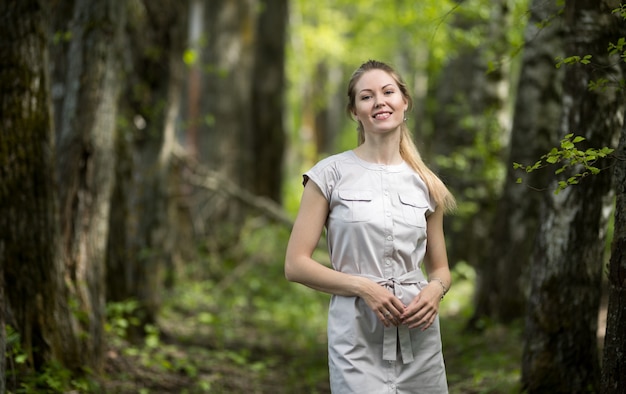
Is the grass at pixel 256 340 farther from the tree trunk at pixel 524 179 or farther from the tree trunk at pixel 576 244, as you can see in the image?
the tree trunk at pixel 576 244

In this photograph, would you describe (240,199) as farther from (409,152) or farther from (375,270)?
(375,270)

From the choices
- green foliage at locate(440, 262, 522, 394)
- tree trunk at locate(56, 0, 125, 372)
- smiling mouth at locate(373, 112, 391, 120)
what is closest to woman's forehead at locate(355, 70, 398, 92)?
smiling mouth at locate(373, 112, 391, 120)

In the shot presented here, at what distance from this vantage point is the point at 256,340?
956 cm

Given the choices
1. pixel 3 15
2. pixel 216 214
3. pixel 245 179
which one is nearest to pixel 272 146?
pixel 245 179

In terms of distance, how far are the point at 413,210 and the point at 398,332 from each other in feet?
1.75

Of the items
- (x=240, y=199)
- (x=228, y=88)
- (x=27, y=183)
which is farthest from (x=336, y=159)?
(x=228, y=88)

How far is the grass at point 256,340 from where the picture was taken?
6976 millimetres

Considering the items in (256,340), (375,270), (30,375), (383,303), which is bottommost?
(256,340)

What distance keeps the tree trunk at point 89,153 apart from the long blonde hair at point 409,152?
330 cm

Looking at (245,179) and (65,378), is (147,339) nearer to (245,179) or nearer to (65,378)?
(65,378)

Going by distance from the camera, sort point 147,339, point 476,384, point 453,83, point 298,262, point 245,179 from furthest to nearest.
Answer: point 245,179 → point 453,83 → point 147,339 → point 476,384 → point 298,262

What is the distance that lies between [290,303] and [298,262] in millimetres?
8449

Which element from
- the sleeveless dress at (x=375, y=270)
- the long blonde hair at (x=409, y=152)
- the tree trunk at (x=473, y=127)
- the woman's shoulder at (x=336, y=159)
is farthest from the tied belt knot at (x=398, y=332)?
the tree trunk at (x=473, y=127)

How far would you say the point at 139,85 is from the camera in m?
8.45
